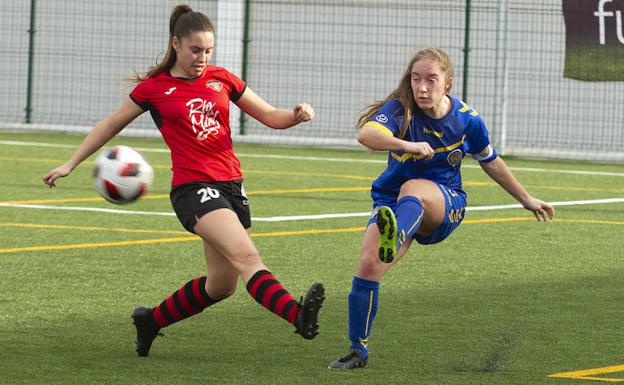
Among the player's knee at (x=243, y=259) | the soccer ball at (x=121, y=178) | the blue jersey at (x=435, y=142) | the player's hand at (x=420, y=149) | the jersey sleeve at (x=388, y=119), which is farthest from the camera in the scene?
the soccer ball at (x=121, y=178)

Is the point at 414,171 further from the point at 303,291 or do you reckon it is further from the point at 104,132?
the point at 303,291

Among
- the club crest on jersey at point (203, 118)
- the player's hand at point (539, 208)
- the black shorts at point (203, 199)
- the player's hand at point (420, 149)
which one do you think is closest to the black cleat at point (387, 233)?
the player's hand at point (420, 149)

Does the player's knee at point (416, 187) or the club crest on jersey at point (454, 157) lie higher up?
the club crest on jersey at point (454, 157)

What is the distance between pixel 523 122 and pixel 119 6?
7.15 meters

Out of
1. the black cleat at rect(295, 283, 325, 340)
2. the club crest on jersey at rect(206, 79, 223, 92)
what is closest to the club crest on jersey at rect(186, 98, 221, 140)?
the club crest on jersey at rect(206, 79, 223, 92)

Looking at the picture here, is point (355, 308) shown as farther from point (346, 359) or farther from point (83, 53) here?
point (83, 53)

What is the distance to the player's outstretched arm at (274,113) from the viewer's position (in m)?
6.59

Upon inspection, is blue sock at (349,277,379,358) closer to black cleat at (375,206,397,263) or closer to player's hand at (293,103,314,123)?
black cleat at (375,206,397,263)

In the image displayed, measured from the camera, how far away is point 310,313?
5898 mm

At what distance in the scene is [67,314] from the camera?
774 centimetres

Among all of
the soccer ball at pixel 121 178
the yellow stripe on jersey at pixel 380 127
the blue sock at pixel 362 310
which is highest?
the yellow stripe on jersey at pixel 380 127

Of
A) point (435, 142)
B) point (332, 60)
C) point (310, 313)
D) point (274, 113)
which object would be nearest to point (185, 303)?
point (274, 113)

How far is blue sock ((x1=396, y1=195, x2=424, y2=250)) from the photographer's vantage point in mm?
6309

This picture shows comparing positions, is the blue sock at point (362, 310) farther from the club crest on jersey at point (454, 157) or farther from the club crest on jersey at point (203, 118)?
the club crest on jersey at point (203, 118)
